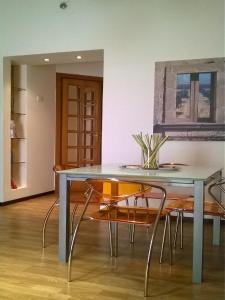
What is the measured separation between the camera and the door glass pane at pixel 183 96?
470cm

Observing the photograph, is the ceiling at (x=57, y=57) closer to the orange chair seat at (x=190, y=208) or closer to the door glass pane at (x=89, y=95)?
the door glass pane at (x=89, y=95)

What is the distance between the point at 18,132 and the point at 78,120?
136 centimetres

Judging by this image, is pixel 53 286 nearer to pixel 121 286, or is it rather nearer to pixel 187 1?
pixel 121 286

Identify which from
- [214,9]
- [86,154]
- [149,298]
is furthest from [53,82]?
[149,298]

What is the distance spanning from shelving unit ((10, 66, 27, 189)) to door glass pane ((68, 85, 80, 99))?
113cm

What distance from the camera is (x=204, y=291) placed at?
8.28 ft

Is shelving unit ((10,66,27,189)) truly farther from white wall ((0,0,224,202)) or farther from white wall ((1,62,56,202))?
white wall ((0,0,224,202))

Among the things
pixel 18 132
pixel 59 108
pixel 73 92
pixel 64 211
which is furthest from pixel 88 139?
pixel 64 211

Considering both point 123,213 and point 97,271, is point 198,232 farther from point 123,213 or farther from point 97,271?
point 97,271

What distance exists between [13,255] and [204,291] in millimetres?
1650

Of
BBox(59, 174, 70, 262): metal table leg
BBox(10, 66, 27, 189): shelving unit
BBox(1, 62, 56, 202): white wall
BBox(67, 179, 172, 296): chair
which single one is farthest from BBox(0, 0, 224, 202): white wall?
BBox(59, 174, 70, 262): metal table leg

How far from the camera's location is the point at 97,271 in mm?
2871

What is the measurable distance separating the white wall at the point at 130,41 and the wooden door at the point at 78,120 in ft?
5.62

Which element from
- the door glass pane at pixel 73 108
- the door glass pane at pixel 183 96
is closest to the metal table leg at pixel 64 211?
the door glass pane at pixel 183 96
